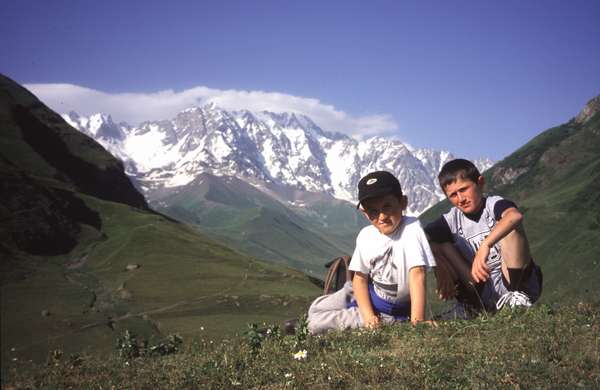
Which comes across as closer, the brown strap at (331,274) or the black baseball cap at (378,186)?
the black baseball cap at (378,186)

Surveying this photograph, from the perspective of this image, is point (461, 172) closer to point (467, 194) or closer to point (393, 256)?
point (467, 194)

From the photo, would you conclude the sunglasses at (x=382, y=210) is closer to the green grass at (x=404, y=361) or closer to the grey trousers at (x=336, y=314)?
the grey trousers at (x=336, y=314)

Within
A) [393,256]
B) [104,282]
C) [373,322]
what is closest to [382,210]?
[393,256]

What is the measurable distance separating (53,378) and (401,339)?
6.45 metres

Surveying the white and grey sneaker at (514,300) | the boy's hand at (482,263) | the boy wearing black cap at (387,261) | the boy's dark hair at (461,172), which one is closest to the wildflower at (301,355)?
the boy wearing black cap at (387,261)

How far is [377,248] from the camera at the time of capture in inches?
388

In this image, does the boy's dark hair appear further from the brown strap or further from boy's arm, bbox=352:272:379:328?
the brown strap

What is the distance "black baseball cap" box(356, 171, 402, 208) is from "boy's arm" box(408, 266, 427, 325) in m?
1.41

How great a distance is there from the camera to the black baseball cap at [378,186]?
9.41 metres

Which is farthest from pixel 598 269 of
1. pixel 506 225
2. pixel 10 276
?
pixel 10 276

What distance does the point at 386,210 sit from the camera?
965 cm

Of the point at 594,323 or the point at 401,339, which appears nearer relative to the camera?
the point at 594,323

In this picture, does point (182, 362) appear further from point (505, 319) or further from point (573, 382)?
point (573, 382)

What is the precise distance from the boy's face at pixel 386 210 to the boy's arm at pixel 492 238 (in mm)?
1485
